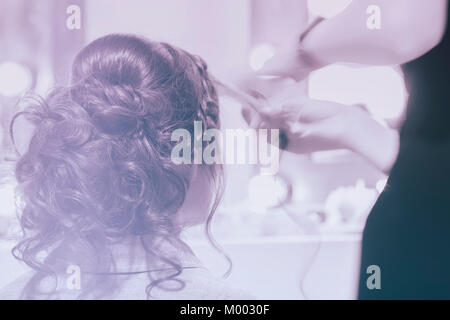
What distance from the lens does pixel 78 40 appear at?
43.1 inches

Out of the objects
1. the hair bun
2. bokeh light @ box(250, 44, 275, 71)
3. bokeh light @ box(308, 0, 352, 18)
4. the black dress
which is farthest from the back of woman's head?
the black dress

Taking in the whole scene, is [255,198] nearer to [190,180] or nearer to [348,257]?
[190,180]

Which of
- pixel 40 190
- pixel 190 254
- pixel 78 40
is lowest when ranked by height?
pixel 190 254

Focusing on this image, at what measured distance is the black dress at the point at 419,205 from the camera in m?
1.08

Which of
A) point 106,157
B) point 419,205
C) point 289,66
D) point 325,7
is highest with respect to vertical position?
point 325,7

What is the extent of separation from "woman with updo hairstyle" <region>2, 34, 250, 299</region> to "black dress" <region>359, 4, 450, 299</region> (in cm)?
39

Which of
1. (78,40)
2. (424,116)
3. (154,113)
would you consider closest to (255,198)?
(154,113)

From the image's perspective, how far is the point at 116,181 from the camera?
103 cm

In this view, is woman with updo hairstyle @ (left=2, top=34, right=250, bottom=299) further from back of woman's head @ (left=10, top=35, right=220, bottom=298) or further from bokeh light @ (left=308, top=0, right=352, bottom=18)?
bokeh light @ (left=308, top=0, right=352, bottom=18)

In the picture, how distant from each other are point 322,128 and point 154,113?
0.41m

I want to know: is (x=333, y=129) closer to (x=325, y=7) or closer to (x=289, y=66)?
(x=289, y=66)

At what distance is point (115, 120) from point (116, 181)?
15 cm

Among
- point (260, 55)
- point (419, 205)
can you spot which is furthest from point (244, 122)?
point (419, 205)

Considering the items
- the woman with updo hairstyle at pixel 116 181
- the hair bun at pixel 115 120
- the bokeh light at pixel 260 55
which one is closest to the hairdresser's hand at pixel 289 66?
the bokeh light at pixel 260 55
